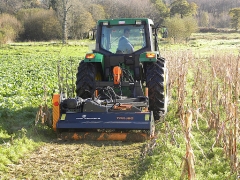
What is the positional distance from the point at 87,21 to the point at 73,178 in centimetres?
4332

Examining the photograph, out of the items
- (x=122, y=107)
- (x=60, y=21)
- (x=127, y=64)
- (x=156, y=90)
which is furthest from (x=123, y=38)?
(x=60, y=21)

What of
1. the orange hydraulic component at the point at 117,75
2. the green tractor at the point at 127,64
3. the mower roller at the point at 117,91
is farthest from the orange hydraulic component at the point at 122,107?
the orange hydraulic component at the point at 117,75

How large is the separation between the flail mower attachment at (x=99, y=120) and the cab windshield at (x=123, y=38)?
1698 millimetres

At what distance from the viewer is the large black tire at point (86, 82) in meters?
6.99

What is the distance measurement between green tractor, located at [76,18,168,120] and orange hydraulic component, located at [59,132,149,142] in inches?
43.3

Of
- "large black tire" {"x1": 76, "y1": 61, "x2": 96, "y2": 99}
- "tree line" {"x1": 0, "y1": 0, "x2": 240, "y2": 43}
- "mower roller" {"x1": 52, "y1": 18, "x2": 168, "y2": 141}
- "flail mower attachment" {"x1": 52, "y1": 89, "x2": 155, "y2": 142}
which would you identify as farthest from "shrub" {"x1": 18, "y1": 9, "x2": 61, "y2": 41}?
"flail mower attachment" {"x1": 52, "y1": 89, "x2": 155, "y2": 142}

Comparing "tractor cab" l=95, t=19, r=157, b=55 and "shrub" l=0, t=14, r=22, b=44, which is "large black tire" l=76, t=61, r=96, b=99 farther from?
"shrub" l=0, t=14, r=22, b=44

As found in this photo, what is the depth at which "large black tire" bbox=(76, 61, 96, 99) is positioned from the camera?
699 centimetres

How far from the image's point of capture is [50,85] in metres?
10.9

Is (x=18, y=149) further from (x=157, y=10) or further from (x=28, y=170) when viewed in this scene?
(x=157, y=10)

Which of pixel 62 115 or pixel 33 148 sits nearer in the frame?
pixel 33 148

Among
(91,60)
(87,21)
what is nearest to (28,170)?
(91,60)

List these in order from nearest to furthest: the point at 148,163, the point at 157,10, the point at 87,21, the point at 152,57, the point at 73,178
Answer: the point at 73,178, the point at 148,163, the point at 152,57, the point at 87,21, the point at 157,10

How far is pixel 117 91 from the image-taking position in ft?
23.4
